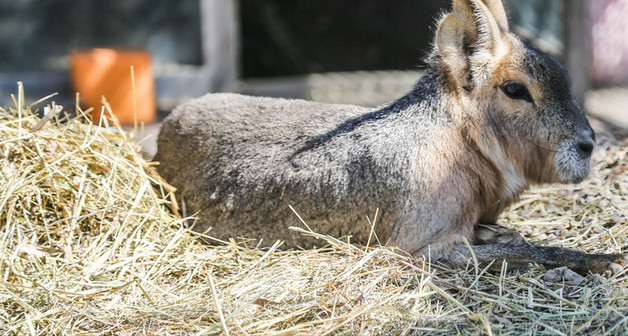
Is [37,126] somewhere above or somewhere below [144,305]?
above

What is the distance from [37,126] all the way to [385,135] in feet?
6.31

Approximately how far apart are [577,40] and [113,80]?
5393 mm

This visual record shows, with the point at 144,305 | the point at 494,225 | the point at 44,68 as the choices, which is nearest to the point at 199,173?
the point at 144,305

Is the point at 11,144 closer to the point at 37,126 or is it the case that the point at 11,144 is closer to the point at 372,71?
the point at 37,126

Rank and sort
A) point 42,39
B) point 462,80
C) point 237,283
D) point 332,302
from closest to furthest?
point 332,302, point 237,283, point 462,80, point 42,39

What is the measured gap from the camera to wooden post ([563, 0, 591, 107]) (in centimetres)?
792

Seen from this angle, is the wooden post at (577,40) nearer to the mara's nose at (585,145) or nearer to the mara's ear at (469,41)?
the mara's nose at (585,145)

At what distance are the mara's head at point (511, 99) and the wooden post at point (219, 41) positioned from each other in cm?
510

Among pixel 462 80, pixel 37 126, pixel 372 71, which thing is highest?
pixel 462 80

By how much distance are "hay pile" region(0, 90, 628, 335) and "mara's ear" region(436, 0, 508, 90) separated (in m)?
0.99

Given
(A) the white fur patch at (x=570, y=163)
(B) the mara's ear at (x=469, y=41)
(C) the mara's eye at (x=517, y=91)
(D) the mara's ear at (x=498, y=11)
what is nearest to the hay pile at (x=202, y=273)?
(A) the white fur patch at (x=570, y=163)

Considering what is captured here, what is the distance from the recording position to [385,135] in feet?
11.4

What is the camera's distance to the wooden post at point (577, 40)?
792 centimetres

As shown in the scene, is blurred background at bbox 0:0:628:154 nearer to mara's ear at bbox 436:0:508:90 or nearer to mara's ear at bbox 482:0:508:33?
mara's ear at bbox 482:0:508:33
